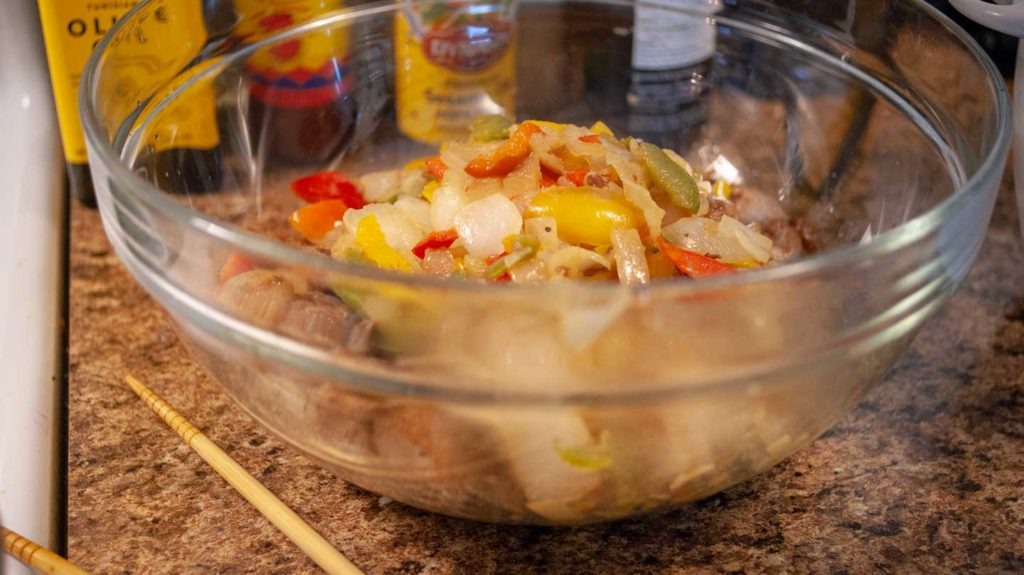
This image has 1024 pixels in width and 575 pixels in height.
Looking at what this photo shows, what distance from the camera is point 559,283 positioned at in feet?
2.28

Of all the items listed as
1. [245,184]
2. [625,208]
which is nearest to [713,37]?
[625,208]

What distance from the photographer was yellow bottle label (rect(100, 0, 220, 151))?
969 mm

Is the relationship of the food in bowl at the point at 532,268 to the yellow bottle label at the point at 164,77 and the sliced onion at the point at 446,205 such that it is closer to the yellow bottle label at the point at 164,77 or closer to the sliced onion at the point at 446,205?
the sliced onion at the point at 446,205

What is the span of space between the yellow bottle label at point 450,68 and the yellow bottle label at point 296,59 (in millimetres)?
89

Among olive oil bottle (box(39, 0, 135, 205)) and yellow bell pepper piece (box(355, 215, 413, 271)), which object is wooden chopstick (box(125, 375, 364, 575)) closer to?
yellow bell pepper piece (box(355, 215, 413, 271))

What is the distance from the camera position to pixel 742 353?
657mm

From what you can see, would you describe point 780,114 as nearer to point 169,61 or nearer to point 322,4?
point 322,4

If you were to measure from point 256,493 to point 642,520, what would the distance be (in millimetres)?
346

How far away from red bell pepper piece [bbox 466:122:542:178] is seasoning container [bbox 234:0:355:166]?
0.35 m

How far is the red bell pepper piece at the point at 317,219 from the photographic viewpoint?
1144 mm

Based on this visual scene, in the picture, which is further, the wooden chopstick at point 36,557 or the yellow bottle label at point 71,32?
the yellow bottle label at point 71,32

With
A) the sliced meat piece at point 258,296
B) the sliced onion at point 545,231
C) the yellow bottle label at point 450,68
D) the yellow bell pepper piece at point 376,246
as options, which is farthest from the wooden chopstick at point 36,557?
the yellow bottle label at point 450,68

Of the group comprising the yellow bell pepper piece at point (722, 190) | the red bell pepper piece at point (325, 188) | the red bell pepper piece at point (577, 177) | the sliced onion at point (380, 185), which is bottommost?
the yellow bell pepper piece at point (722, 190)

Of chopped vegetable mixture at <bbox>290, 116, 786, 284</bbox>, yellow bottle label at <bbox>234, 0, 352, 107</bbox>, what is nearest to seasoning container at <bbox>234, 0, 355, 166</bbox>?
yellow bottle label at <bbox>234, 0, 352, 107</bbox>
